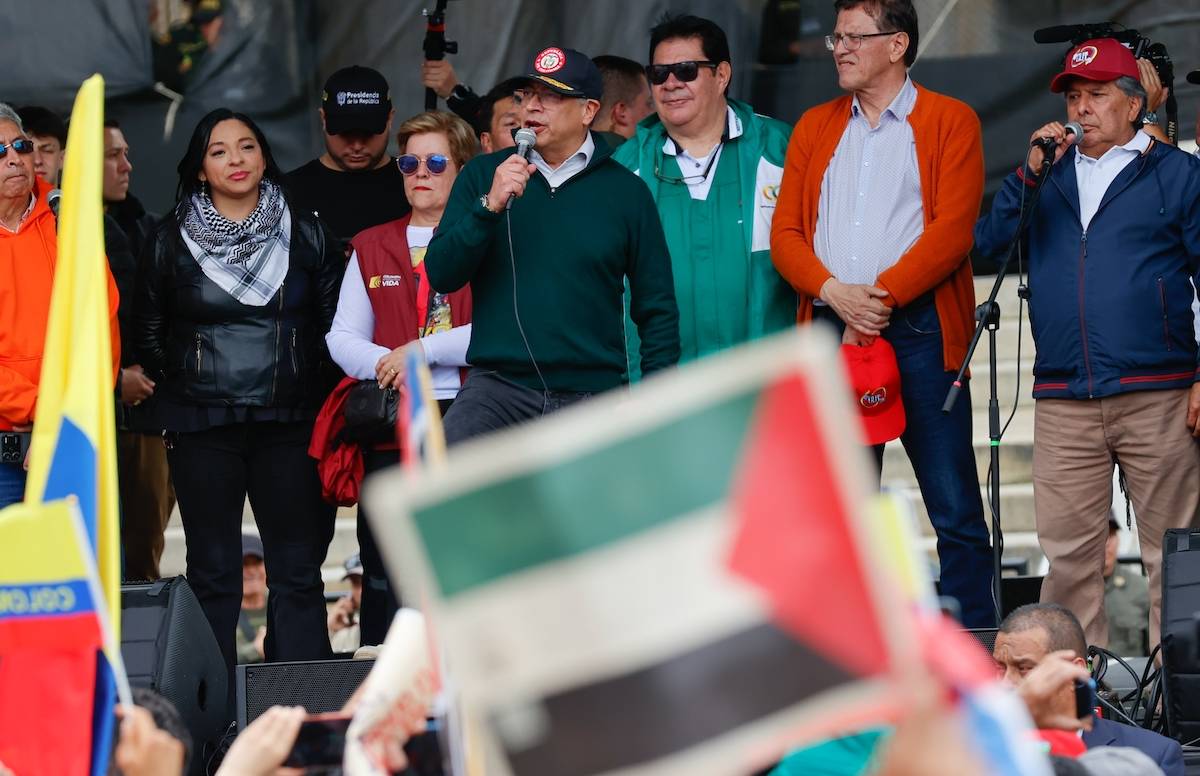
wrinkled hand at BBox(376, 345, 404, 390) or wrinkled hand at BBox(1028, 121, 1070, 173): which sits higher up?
wrinkled hand at BBox(1028, 121, 1070, 173)

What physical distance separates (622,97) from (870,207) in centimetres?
156

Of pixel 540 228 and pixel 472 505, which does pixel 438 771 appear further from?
pixel 540 228

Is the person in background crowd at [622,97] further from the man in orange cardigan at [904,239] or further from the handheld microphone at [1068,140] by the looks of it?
the handheld microphone at [1068,140]

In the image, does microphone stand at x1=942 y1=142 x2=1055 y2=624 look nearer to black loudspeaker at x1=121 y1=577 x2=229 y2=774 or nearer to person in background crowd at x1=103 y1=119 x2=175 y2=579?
black loudspeaker at x1=121 y1=577 x2=229 y2=774

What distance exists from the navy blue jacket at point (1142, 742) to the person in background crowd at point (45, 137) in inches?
161

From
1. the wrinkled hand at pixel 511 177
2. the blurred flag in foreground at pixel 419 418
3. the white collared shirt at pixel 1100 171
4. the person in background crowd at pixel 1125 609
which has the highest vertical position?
the wrinkled hand at pixel 511 177

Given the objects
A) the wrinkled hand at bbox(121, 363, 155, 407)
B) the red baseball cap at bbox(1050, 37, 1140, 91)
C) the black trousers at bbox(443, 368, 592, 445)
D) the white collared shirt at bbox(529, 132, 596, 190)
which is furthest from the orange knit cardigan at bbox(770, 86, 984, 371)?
the wrinkled hand at bbox(121, 363, 155, 407)

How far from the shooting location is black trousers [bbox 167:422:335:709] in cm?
561

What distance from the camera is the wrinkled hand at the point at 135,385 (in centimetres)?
587

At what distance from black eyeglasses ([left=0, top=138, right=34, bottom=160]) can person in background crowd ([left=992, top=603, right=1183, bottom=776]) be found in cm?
314

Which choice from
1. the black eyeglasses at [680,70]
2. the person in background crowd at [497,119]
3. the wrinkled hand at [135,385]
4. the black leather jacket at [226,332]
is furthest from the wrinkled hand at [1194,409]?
the wrinkled hand at [135,385]

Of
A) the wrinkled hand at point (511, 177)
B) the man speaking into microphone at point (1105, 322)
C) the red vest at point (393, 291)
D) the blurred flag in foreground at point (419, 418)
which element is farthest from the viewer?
the red vest at point (393, 291)

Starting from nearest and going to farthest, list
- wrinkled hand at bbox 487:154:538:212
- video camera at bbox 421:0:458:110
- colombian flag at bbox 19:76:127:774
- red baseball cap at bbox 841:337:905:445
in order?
colombian flag at bbox 19:76:127:774 → wrinkled hand at bbox 487:154:538:212 → red baseball cap at bbox 841:337:905:445 → video camera at bbox 421:0:458:110

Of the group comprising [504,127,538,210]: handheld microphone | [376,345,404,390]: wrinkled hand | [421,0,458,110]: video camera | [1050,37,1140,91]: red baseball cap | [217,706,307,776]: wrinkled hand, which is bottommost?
[217,706,307,776]: wrinkled hand
